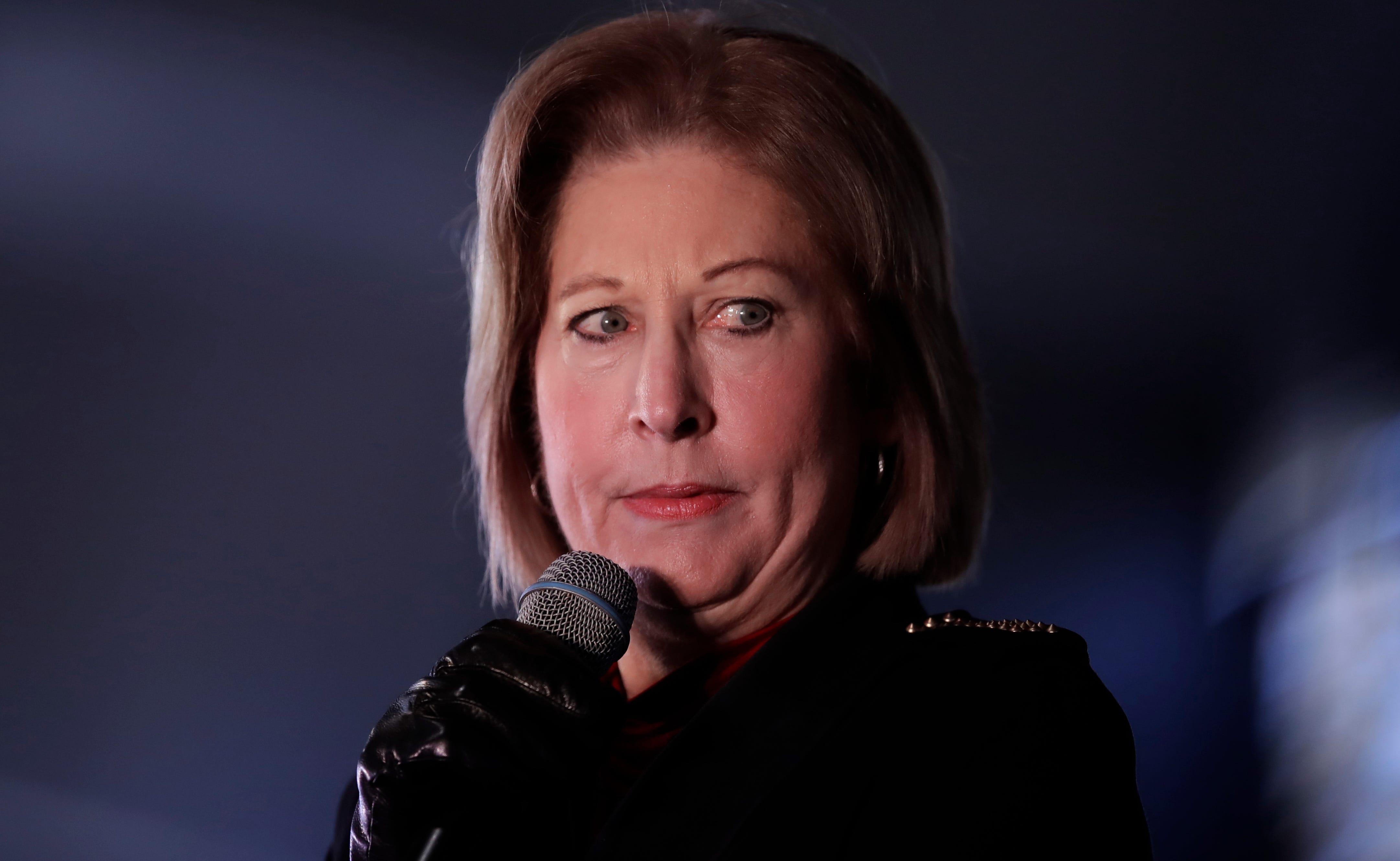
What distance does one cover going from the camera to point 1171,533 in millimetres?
1721

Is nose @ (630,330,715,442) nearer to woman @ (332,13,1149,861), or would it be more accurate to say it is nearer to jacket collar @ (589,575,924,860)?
woman @ (332,13,1149,861)

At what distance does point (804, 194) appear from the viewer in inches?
50.4

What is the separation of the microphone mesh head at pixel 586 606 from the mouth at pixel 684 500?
19 cm

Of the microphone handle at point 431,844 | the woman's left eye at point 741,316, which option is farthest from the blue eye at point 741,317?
the microphone handle at point 431,844

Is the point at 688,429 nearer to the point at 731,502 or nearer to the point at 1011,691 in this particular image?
the point at 731,502

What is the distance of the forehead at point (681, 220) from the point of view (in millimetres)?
1236

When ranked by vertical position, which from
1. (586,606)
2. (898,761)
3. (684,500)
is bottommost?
(898,761)

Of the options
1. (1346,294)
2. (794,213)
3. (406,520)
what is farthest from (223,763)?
(1346,294)

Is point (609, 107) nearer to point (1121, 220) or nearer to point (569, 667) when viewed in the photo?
point (569, 667)

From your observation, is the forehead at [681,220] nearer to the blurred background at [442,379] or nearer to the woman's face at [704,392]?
the woman's face at [704,392]

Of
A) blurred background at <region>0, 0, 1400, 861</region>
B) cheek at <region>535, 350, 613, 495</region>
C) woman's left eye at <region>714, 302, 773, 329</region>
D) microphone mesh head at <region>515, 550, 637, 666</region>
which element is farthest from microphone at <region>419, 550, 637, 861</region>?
blurred background at <region>0, 0, 1400, 861</region>

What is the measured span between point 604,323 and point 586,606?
417 mm

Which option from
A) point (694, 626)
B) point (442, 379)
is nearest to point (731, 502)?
point (694, 626)

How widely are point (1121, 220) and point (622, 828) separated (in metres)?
1.33
